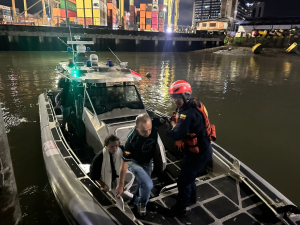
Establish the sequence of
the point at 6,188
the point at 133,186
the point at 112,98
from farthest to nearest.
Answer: the point at 112,98
the point at 133,186
the point at 6,188

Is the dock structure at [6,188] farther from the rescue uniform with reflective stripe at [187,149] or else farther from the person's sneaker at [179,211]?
the person's sneaker at [179,211]

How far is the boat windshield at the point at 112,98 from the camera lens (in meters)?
4.48

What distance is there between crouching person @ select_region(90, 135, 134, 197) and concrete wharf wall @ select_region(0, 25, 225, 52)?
3173 centimetres

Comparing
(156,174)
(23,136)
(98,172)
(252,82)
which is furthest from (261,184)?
(252,82)

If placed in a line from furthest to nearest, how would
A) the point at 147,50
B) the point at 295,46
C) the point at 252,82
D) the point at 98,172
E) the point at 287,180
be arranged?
the point at 147,50 < the point at 295,46 < the point at 252,82 < the point at 287,180 < the point at 98,172

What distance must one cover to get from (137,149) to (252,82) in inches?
609

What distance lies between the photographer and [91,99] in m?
4.50

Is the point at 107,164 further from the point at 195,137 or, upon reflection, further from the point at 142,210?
the point at 195,137

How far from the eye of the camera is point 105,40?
121 feet

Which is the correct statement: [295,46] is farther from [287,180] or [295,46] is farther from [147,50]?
[287,180]

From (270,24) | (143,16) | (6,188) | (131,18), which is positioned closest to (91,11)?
(143,16)

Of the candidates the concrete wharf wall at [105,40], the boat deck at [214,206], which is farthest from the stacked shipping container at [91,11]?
the boat deck at [214,206]

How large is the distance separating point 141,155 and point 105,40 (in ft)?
123

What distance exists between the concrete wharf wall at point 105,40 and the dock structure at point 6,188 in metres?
31.7
